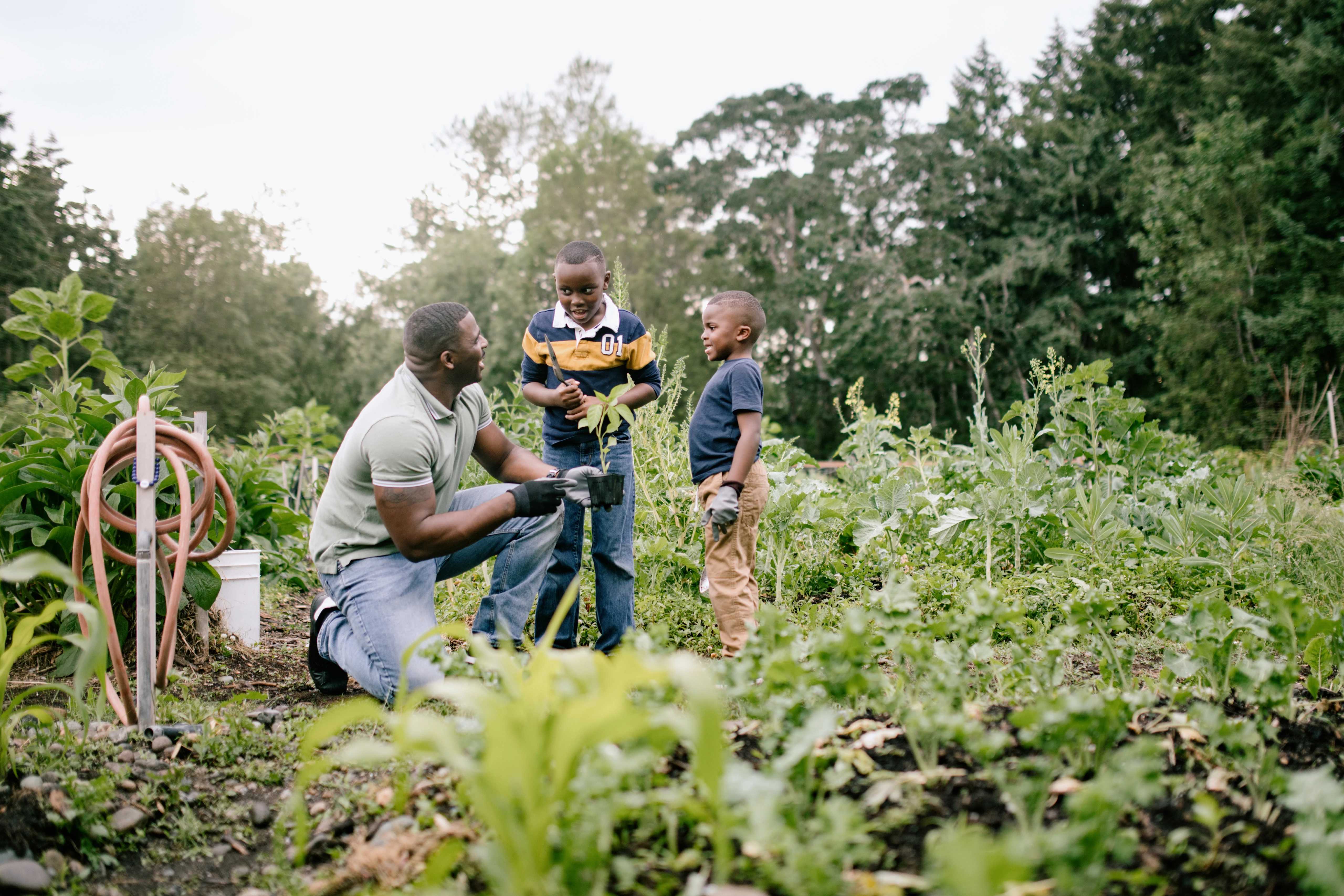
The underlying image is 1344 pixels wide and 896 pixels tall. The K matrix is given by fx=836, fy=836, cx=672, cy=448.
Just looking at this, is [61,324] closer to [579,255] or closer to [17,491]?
[17,491]

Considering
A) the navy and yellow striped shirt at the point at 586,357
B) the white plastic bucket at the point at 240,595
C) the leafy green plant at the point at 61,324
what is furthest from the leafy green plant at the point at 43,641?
the navy and yellow striped shirt at the point at 586,357

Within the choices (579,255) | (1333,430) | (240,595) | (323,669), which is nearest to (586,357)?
(579,255)

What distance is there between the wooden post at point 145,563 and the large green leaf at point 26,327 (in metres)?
1.65

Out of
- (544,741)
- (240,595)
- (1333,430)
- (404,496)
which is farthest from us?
(1333,430)

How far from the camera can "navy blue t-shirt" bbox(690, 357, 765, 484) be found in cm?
323

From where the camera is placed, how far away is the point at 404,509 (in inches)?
106

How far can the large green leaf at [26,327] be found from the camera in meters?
3.41

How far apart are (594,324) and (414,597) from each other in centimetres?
132

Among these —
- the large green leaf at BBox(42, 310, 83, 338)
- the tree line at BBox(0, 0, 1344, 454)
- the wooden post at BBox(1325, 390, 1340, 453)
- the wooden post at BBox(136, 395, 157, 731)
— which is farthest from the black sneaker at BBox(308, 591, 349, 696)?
the tree line at BBox(0, 0, 1344, 454)

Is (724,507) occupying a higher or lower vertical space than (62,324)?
lower

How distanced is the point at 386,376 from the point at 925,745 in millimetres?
30224

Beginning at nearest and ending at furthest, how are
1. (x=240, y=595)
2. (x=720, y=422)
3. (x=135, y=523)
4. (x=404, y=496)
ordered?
(x=135, y=523)
(x=404, y=496)
(x=720, y=422)
(x=240, y=595)

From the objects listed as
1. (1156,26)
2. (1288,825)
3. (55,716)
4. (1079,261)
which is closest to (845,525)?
(1288,825)

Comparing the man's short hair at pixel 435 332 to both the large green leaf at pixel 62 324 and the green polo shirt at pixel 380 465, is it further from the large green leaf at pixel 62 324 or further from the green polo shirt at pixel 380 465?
the large green leaf at pixel 62 324
